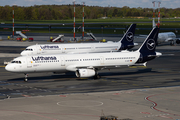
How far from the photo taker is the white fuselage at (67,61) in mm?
51781

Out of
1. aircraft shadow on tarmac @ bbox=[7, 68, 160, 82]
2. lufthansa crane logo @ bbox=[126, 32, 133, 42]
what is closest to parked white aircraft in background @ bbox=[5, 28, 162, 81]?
aircraft shadow on tarmac @ bbox=[7, 68, 160, 82]

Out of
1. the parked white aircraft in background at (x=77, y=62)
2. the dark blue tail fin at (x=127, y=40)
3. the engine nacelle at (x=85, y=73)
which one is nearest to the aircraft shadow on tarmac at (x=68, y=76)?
the parked white aircraft in background at (x=77, y=62)

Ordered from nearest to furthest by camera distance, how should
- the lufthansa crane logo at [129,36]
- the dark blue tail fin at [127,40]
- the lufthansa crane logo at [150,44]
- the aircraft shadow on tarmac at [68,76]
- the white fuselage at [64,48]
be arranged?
the aircraft shadow on tarmac at [68,76], the lufthansa crane logo at [150,44], the white fuselage at [64,48], the dark blue tail fin at [127,40], the lufthansa crane logo at [129,36]

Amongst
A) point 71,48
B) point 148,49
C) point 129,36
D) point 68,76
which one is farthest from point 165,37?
point 68,76

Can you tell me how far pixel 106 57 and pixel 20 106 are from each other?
79.3 ft

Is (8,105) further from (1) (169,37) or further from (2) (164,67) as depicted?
(1) (169,37)

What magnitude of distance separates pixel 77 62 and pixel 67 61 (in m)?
1.84

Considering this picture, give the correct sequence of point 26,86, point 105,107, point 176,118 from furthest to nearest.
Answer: point 26,86, point 105,107, point 176,118

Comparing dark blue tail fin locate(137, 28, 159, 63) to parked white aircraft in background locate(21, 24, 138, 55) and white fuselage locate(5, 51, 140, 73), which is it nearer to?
white fuselage locate(5, 51, 140, 73)

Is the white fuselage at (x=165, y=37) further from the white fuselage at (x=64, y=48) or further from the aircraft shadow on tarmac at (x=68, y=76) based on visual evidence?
the aircraft shadow on tarmac at (x=68, y=76)

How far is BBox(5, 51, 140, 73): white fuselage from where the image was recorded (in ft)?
170

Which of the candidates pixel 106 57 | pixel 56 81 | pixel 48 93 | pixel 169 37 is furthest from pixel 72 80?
pixel 169 37

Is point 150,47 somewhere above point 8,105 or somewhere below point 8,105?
above

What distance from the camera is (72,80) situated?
54594 mm
